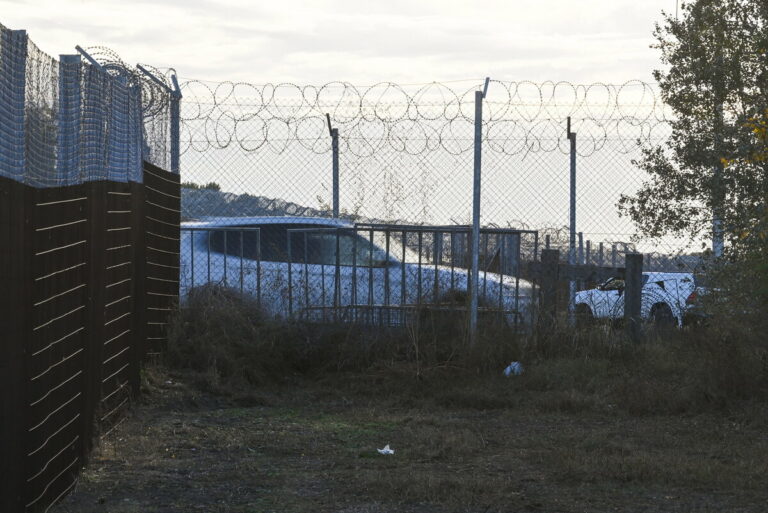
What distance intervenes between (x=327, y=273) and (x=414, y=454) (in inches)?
172

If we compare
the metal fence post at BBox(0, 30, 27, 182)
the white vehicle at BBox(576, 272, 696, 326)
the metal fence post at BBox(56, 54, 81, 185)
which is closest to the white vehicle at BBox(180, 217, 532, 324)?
the white vehicle at BBox(576, 272, 696, 326)

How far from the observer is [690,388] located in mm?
8164

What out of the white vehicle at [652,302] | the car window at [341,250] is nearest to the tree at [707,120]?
the white vehicle at [652,302]

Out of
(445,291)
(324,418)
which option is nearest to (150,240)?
(324,418)

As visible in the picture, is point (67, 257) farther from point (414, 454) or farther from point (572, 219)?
point (572, 219)

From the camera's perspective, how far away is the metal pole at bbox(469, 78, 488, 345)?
385 inches

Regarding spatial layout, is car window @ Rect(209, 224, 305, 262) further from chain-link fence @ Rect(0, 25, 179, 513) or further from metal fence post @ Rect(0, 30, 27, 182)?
metal fence post @ Rect(0, 30, 27, 182)

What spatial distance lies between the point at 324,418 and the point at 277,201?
591cm

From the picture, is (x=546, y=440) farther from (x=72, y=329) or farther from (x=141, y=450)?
(x=72, y=329)

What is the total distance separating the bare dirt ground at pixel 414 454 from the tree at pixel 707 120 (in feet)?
11.8

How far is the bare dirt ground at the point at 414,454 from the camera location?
5.42 m

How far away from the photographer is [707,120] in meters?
12.2

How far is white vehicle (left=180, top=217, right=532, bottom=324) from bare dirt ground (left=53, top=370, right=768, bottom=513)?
1072mm

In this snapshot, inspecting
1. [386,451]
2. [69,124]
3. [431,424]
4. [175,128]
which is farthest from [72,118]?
[175,128]
